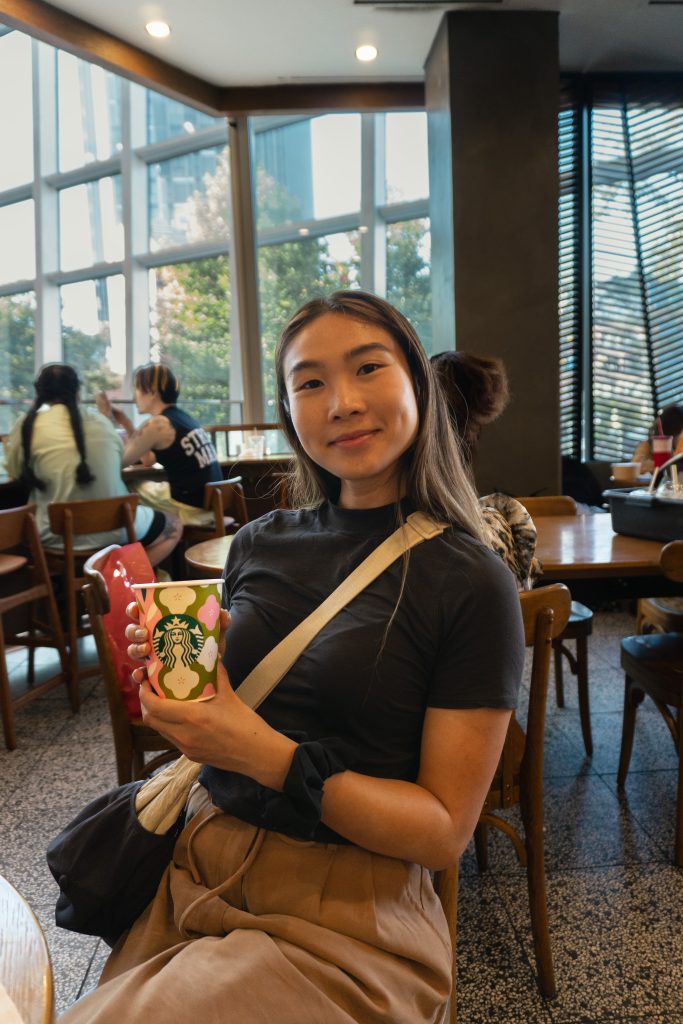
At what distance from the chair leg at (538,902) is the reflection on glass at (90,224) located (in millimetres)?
7794

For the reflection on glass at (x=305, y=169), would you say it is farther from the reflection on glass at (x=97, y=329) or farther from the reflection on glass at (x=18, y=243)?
the reflection on glass at (x=18, y=243)

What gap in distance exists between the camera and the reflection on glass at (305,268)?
678cm

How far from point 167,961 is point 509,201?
4628mm

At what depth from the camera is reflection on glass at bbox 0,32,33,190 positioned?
28.7ft

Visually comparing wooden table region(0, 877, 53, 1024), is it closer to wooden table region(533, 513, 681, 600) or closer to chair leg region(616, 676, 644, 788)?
Result: wooden table region(533, 513, 681, 600)

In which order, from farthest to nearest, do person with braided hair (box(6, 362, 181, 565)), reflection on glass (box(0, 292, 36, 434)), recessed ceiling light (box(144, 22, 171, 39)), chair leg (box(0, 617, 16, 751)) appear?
reflection on glass (box(0, 292, 36, 434)), recessed ceiling light (box(144, 22, 171, 39)), person with braided hair (box(6, 362, 181, 565)), chair leg (box(0, 617, 16, 751))

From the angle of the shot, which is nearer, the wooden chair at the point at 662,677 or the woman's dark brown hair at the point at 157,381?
the wooden chair at the point at 662,677

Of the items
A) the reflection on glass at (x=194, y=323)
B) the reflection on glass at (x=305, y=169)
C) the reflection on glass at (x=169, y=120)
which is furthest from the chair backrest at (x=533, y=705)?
the reflection on glass at (x=169, y=120)

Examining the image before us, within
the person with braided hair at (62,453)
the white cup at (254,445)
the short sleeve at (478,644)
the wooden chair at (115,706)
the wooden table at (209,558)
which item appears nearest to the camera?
the short sleeve at (478,644)

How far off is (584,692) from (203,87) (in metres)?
5.33

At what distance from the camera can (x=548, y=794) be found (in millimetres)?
2490

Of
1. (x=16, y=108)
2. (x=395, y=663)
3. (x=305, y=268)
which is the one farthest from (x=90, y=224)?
(x=395, y=663)

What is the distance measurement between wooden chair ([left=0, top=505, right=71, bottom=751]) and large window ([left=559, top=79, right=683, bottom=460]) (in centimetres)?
400

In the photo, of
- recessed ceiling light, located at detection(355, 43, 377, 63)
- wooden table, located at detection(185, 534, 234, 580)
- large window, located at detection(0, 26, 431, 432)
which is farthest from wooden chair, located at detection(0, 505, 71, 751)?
recessed ceiling light, located at detection(355, 43, 377, 63)
